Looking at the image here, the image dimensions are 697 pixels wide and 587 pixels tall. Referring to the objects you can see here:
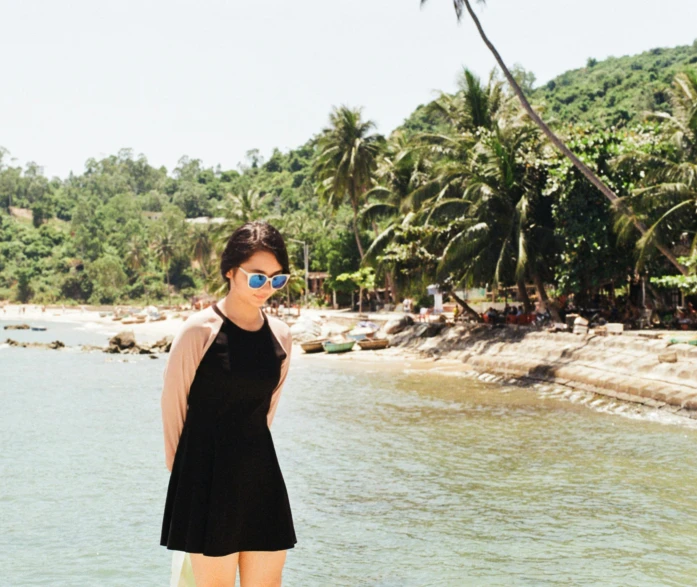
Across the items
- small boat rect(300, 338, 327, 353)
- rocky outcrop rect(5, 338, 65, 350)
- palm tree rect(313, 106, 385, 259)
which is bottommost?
rocky outcrop rect(5, 338, 65, 350)

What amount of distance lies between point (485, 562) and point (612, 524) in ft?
6.57

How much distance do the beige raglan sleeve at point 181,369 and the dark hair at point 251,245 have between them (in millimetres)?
305

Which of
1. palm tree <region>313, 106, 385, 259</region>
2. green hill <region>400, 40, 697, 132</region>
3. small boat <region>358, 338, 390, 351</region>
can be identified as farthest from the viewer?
green hill <region>400, 40, 697, 132</region>

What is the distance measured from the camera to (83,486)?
11.4m

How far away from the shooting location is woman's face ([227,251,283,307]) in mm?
3206

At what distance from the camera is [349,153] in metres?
46.9

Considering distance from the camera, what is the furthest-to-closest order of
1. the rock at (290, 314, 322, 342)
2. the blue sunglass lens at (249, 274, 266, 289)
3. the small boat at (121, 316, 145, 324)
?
1. the small boat at (121, 316, 145, 324)
2. the rock at (290, 314, 322, 342)
3. the blue sunglass lens at (249, 274, 266, 289)

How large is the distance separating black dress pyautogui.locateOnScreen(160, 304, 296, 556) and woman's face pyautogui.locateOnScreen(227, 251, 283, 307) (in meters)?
0.12

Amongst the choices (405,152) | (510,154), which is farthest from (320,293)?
(510,154)

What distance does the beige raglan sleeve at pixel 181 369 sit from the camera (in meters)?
3.05

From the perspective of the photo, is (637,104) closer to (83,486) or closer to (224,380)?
(83,486)

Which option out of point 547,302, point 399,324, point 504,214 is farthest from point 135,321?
point 547,302

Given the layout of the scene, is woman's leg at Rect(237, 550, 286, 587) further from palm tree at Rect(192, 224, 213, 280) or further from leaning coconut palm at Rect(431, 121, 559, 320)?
palm tree at Rect(192, 224, 213, 280)

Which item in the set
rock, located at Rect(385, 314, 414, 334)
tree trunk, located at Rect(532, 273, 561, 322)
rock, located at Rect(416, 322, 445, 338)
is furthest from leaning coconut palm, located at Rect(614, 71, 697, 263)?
rock, located at Rect(385, 314, 414, 334)
